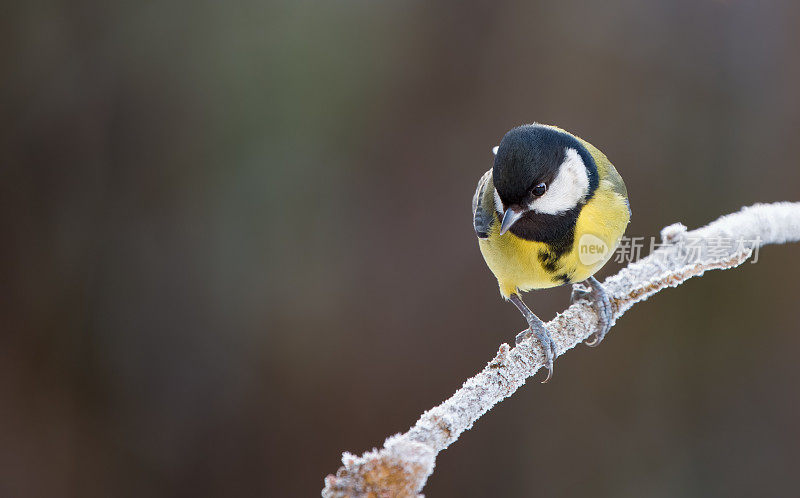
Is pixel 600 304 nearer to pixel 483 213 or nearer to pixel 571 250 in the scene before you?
pixel 571 250

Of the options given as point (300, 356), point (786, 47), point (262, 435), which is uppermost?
point (786, 47)

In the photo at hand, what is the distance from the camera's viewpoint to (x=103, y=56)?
1698mm

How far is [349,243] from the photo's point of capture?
5.95ft

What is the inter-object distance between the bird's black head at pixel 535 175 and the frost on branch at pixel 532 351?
0.48 feet

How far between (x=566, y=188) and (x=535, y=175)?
90 mm

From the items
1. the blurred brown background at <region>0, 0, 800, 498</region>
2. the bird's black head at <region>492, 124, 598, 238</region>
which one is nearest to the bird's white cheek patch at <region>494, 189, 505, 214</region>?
the bird's black head at <region>492, 124, 598, 238</region>

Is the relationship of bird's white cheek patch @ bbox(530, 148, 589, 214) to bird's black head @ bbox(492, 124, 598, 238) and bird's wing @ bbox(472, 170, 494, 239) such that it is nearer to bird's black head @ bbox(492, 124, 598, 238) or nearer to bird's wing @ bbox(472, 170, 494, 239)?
bird's black head @ bbox(492, 124, 598, 238)

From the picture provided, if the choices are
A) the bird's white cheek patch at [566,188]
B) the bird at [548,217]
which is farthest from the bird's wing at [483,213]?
the bird's white cheek patch at [566,188]

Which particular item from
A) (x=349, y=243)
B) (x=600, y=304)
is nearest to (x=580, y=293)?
(x=600, y=304)

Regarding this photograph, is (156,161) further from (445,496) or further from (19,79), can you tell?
(445,496)


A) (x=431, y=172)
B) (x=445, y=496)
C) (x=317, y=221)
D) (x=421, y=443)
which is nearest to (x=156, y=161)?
(x=317, y=221)

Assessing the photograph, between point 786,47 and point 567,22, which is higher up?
point 567,22

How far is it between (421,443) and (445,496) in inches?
51.8

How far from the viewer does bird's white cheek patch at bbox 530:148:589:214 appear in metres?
0.95
